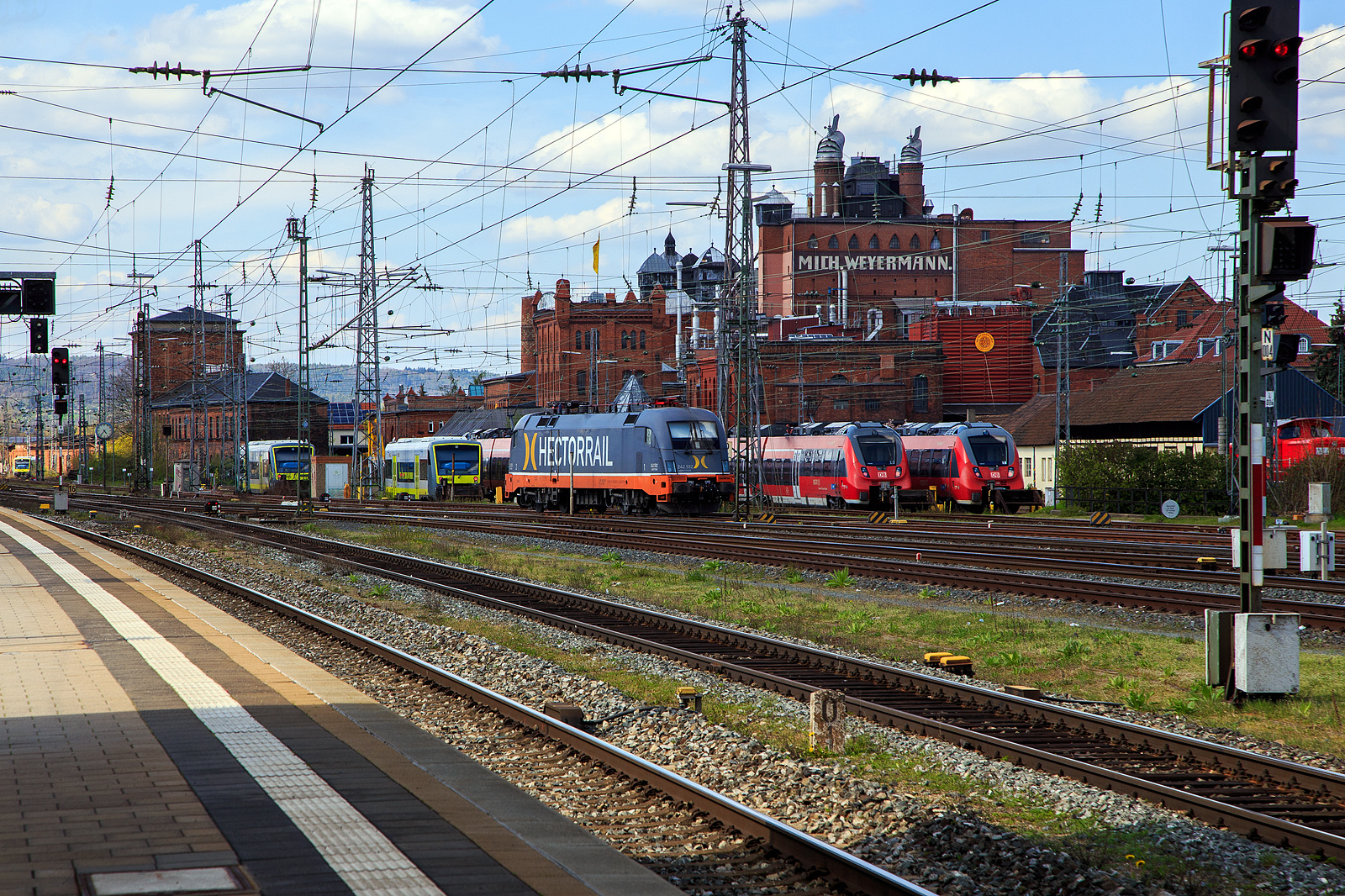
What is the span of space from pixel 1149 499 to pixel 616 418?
59.8 ft

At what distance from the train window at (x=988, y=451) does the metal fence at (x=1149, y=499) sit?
121 inches

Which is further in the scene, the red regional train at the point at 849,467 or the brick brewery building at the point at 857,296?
the brick brewery building at the point at 857,296

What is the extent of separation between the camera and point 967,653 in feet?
46.6

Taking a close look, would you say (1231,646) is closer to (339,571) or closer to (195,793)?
(195,793)

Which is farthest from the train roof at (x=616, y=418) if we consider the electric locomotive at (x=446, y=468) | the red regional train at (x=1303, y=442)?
the red regional train at (x=1303, y=442)

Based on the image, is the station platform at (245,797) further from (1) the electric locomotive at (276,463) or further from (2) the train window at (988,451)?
(1) the electric locomotive at (276,463)

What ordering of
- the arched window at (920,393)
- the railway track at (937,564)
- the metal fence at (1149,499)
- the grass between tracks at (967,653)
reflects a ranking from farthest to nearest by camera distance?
the arched window at (920,393), the metal fence at (1149,499), the railway track at (937,564), the grass between tracks at (967,653)

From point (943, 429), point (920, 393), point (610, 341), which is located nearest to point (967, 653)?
point (943, 429)

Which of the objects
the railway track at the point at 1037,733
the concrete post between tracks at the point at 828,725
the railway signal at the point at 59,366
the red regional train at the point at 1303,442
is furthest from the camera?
the red regional train at the point at 1303,442

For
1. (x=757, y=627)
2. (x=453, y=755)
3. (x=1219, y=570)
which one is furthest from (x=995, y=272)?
(x=453, y=755)

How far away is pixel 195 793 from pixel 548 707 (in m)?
3.48

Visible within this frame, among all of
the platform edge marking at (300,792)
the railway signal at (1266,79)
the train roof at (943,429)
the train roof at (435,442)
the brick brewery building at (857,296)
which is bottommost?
the platform edge marking at (300,792)

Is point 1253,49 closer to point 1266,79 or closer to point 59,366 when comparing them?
point 1266,79

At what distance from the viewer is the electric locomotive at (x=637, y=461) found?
130 ft
